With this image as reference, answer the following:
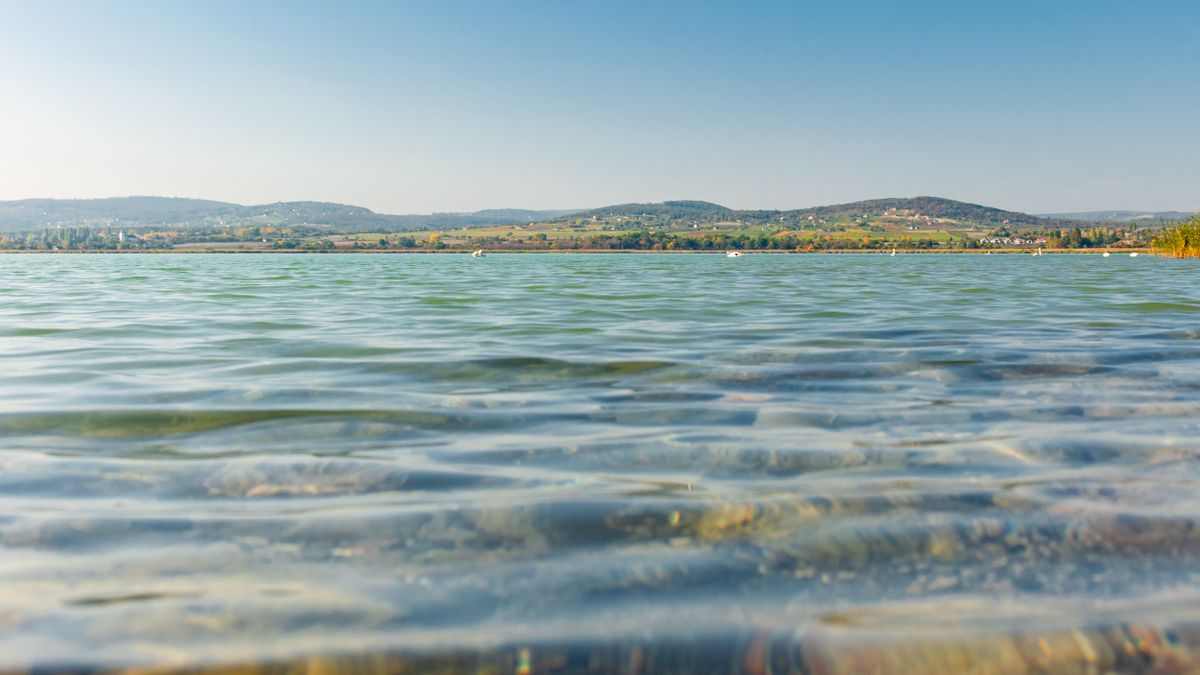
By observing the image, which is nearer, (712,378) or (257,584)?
(257,584)

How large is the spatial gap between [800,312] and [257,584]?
17443 millimetres

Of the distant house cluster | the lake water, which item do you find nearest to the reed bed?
the lake water

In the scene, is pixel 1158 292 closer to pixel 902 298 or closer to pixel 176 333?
pixel 902 298

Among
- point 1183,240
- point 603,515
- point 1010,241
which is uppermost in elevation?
point 1010,241

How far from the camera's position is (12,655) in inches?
121

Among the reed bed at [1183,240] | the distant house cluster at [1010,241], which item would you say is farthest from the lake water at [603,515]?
the distant house cluster at [1010,241]

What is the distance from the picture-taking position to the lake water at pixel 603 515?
10.6 feet

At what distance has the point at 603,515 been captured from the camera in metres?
4.69

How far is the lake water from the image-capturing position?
3.23m

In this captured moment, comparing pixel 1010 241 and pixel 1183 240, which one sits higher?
pixel 1010 241

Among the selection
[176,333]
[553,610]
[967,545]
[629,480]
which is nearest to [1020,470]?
[967,545]

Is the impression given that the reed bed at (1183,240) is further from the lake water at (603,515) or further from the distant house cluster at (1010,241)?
the distant house cluster at (1010,241)

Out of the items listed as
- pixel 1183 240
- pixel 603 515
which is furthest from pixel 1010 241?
pixel 603 515

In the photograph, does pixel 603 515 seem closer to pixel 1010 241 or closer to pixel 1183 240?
pixel 1183 240
